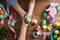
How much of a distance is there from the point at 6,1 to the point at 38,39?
1.14 ft

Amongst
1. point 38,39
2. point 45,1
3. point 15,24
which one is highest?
point 45,1

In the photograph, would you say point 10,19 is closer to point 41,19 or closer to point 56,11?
point 41,19

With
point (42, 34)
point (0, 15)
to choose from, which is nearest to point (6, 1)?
point (0, 15)

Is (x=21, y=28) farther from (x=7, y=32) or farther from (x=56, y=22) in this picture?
(x=56, y=22)

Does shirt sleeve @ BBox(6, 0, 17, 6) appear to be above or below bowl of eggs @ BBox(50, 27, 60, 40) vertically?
above

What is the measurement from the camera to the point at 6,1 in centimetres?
140

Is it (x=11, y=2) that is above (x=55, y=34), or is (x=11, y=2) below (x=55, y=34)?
above

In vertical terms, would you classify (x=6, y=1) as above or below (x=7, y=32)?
above

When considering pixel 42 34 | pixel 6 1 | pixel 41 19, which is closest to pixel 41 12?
pixel 41 19

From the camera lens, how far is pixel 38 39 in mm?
1396

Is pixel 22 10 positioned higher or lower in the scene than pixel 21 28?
higher

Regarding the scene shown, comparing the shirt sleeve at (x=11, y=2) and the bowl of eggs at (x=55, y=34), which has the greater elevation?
the shirt sleeve at (x=11, y=2)

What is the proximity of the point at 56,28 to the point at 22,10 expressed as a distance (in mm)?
267

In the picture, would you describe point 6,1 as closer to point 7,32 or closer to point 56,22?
point 7,32
